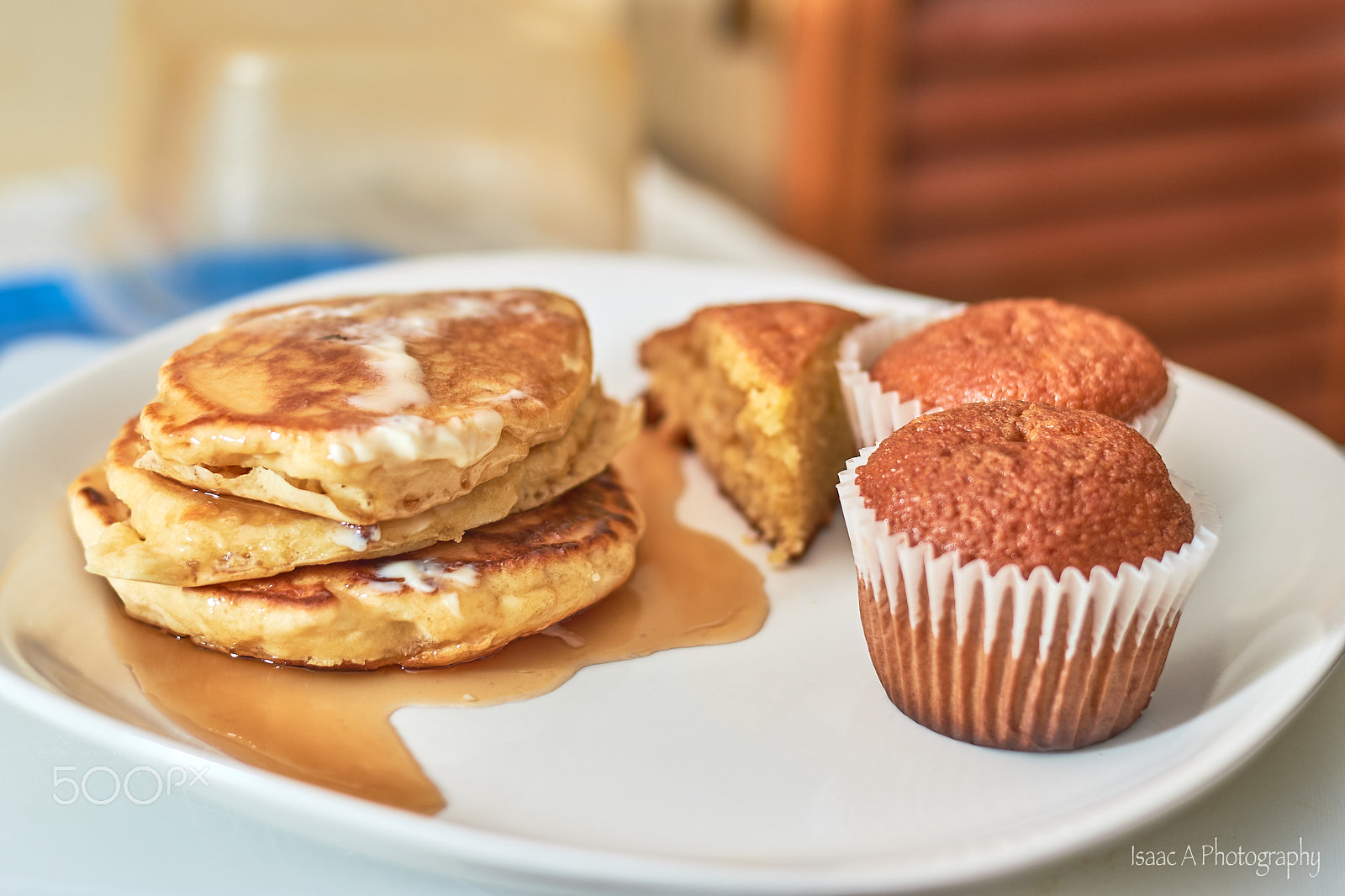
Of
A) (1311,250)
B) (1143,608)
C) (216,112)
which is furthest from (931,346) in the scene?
(1311,250)

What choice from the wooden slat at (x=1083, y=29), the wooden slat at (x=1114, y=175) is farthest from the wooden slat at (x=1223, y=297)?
the wooden slat at (x=1083, y=29)

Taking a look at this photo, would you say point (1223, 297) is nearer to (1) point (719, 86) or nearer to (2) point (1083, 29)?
(2) point (1083, 29)

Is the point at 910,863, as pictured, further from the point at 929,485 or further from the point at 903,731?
the point at 929,485

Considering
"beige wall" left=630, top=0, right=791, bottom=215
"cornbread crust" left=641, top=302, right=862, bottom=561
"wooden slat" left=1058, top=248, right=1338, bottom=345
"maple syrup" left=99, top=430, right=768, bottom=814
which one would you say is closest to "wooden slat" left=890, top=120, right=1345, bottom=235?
"wooden slat" left=1058, top=248, right=1338, bottom=345

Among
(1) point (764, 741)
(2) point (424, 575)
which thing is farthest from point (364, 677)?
(1) point (764, 741)

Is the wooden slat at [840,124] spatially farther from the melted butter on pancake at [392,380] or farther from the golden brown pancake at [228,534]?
the golden brown pancake at [228,534]

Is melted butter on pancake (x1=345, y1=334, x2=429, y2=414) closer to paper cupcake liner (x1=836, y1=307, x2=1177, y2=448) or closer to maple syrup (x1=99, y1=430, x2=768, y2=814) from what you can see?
maple syrup (x1=99, y1=430, x2=768, y2=814)
